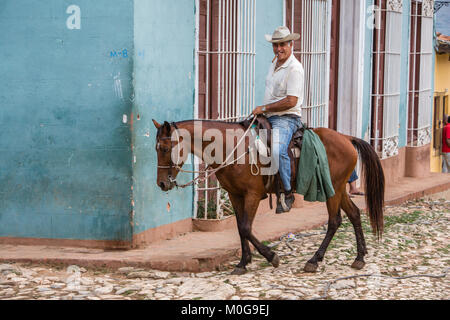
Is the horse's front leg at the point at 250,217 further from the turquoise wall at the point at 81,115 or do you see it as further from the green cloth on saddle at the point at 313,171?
the turquoise wall at the point at 81,115

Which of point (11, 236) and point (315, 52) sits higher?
point (315, 52)

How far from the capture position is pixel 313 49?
11625 millimetres

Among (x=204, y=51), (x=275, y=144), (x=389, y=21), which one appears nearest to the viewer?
(x=275, y=144)

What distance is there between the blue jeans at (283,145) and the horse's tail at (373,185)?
1.00 meters

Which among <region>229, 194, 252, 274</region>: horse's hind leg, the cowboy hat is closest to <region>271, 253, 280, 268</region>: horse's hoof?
<region>229, 194, 252, 274</region>: horse's hind leg

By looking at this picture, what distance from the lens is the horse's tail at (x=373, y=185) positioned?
7902 millimetres

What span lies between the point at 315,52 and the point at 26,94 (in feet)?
16.9

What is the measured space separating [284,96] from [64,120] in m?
2.29

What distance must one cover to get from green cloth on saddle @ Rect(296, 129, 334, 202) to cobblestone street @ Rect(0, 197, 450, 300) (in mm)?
764

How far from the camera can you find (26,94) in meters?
7.94

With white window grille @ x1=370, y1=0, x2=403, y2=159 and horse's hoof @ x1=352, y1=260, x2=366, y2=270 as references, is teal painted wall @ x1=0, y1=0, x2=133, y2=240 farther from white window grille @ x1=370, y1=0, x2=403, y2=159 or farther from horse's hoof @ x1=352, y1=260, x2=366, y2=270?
white window grille @ x1=370, y1=0, x2=403, y2=159

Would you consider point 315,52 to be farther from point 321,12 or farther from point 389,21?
point 389,21

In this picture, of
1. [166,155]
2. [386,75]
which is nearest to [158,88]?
[166,155]
